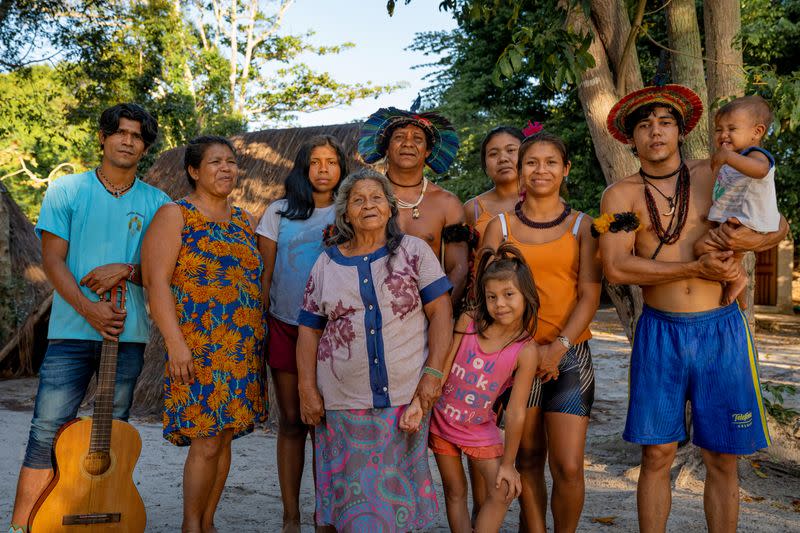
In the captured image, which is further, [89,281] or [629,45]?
[629,45]

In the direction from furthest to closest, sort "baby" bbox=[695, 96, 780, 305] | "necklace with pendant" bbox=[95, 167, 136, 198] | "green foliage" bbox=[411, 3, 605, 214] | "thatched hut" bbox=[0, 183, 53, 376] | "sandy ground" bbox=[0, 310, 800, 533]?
"green foliage" bbox=[411, 3, 605, 214] → "thatched hut" bbox=[0, 183, 53, 376] → "sandy ground" bbox=[0, 310, 800, 533] → "necklace with pendant" bbox=[95, 167, 136, 198] → "baby" bbox=[695, 96, 780, 305]

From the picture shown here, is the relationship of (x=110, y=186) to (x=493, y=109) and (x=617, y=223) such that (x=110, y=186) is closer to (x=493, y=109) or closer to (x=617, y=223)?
(x=617, y=223)

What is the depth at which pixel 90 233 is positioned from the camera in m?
3.32

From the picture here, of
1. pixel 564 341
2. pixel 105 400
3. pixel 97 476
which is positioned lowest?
pixel 97 476

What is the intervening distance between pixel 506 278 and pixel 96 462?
2014mm

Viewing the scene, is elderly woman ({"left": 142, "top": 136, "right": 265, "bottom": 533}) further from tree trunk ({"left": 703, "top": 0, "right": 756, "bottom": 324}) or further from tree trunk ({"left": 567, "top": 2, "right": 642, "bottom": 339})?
tree trunk ({"left": 703, "top": 0, "right": 756, "bottom": 324})

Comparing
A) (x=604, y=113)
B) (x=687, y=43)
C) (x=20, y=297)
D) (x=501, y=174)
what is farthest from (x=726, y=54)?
(x=20, y=297)

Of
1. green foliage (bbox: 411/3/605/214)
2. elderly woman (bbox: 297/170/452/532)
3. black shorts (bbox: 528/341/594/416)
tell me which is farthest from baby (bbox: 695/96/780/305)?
green foliage (bbox: 411/3/605/214)

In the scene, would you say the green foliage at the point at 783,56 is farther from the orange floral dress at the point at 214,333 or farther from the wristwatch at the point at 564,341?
the orange floral dress at the point at 214,333

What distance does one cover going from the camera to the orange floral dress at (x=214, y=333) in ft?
10.5

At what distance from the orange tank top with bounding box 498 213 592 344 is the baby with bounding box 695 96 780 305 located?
548mm

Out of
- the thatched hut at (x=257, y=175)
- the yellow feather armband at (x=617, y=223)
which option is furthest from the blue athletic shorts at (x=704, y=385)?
the thatched hut at (x=257, y=175)

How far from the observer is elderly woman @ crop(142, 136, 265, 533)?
3203 mm

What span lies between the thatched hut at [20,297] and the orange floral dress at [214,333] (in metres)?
7.09
